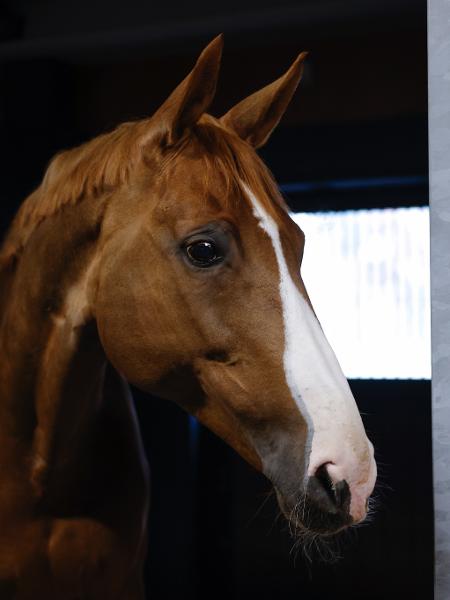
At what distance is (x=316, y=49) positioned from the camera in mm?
1131

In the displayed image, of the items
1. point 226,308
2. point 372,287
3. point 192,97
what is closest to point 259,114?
point 192,97

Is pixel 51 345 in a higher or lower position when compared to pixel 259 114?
lower

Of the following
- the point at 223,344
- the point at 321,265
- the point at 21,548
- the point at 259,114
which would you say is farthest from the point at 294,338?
the point at 321,265

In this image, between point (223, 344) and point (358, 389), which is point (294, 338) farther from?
point (358, 389)

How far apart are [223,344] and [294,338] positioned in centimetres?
6

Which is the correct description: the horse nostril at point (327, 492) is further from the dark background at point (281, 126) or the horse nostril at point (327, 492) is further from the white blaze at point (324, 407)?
the dark background at point (281, 126)

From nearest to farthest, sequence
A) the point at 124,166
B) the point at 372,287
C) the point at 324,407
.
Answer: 1. the point at 324,407
2. the point at 124,166
3. the point at 372,287

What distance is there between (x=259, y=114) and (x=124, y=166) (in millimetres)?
146

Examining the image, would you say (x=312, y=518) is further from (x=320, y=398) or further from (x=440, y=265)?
(x=440, y=265)

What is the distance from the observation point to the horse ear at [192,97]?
57 centimetres

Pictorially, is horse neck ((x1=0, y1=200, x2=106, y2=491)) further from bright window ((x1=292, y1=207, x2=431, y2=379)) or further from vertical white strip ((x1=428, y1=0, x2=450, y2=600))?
bright window ((x1=292, y1=207, x2=431, y2=379))

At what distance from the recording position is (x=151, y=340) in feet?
1.97

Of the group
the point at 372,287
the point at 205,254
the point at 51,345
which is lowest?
the point at 372,287

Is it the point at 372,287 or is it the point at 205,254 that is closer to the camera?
the point at 205,254
